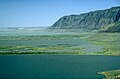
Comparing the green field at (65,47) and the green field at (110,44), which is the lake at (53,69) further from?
the green field at (110,44)

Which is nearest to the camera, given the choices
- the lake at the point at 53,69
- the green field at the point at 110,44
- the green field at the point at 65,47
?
the lake at the point at 53,69

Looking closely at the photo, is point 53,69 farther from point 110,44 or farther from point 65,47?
point 110,44

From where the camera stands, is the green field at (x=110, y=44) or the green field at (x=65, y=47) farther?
the green field at (x=65, y=47)

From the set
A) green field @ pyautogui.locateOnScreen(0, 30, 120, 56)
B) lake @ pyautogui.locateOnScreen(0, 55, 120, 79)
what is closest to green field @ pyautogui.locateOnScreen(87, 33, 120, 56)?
green field @ pyautogui.locateOnScreen(0, 30, 120, 56)

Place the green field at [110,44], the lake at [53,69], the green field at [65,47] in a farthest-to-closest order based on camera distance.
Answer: the green field at [65,47] < the green field at [110,44] < the lake at [53,69]

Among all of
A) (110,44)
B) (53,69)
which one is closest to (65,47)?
(110,44)

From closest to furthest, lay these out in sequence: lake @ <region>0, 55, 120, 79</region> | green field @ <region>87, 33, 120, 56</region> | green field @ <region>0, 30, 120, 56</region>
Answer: lake @ <region>0, 55, 120, 79</region> < green field @ <region>87, 33, 120, 56</region> < green field @ <region>0, 30, 120, 56</region>

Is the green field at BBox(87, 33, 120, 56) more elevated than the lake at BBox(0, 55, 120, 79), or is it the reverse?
the lake at BBox(0, 55, 120, 79)

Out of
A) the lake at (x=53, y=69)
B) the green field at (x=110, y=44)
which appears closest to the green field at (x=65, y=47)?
the green field at (x=110, y=44)

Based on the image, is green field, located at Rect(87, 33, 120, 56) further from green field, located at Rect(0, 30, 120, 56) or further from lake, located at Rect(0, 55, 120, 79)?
lake, located at Rect(0, 55, 120, 79)

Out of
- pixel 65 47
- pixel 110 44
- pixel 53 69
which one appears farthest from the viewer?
pixel 110 44

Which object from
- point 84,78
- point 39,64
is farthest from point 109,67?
point 39,64

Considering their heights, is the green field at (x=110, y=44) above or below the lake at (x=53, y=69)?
below
